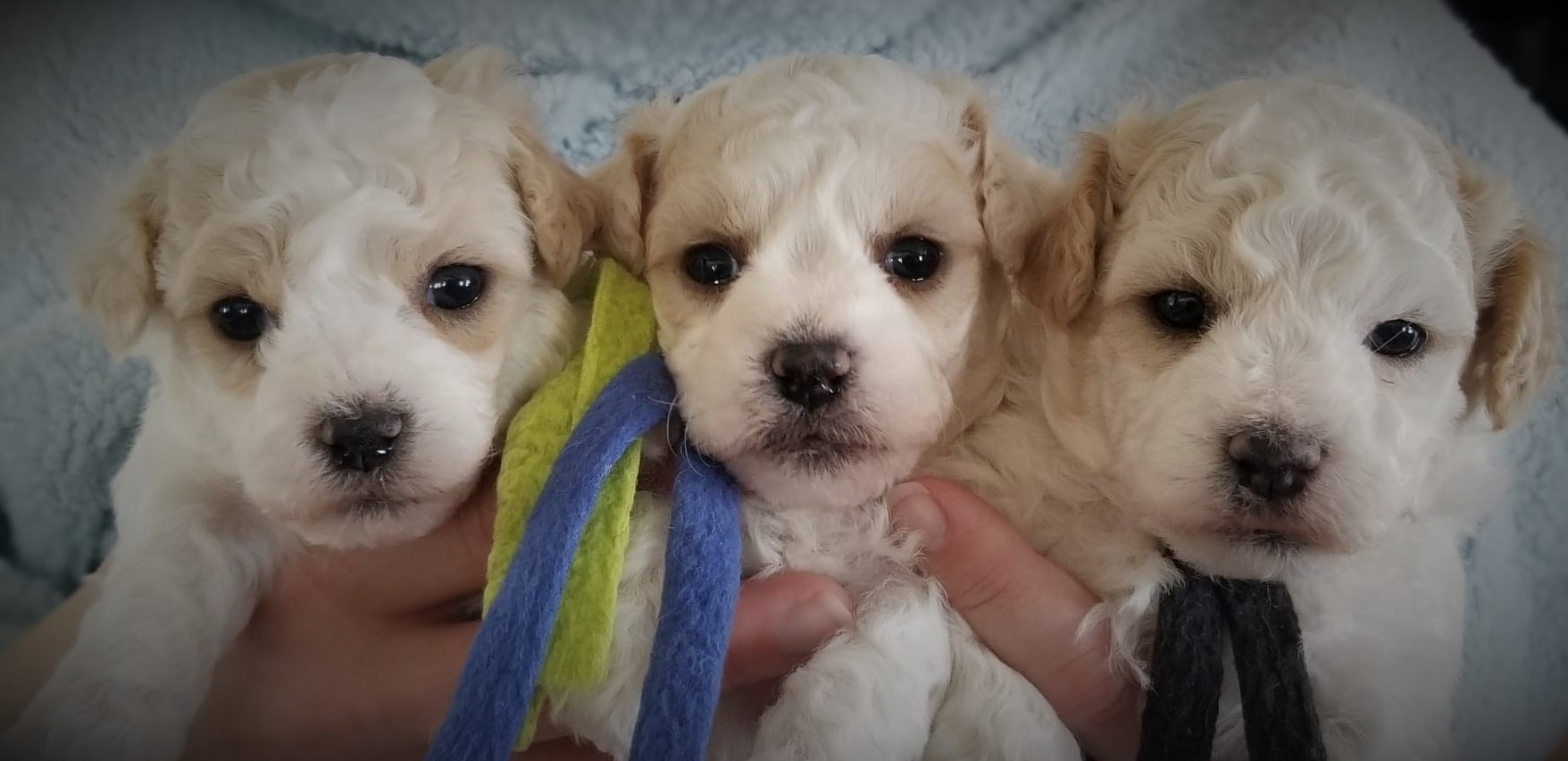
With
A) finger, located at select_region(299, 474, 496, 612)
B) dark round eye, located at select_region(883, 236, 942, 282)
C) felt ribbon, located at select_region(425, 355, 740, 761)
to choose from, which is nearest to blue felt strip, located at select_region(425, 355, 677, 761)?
felt ribbon, located at select_region(425, 355, 740, 761)

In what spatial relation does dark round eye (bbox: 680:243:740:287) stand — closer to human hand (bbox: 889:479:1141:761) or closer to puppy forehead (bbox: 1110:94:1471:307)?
human hand (bbox: 889:479:1141:761)

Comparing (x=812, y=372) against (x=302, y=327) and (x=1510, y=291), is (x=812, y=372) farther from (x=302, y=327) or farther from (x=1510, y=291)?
(x=1510, y=291)

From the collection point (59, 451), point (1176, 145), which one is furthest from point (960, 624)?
point (59, 451)

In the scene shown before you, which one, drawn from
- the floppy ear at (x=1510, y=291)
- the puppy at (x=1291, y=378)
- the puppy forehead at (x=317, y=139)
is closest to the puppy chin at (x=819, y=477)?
the puppy at (x=1291, y=378)

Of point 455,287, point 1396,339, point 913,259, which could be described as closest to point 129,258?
point 455,287

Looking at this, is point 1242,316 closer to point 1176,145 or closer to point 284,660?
point 1176,145
